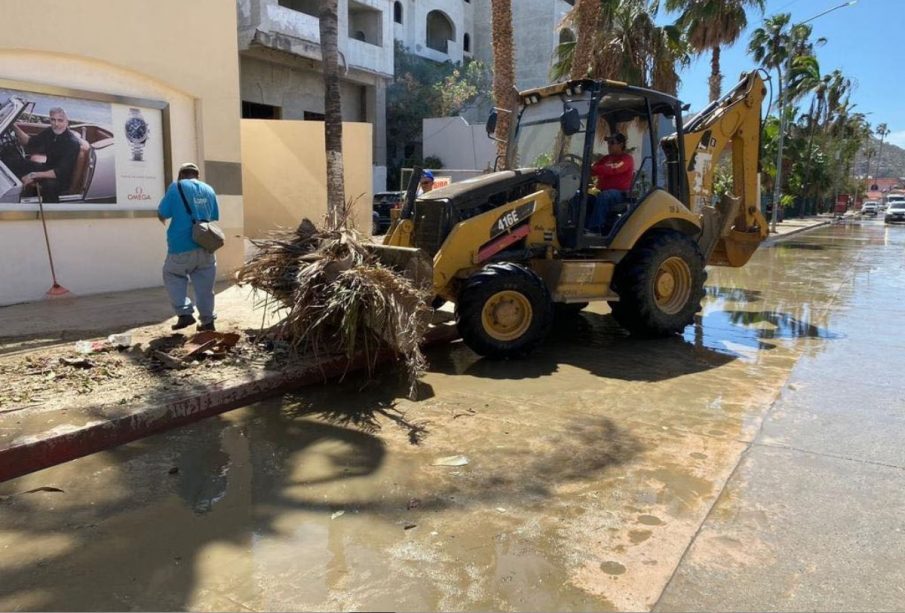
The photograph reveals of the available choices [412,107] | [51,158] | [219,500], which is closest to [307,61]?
[412,107]

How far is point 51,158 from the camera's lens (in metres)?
8.82

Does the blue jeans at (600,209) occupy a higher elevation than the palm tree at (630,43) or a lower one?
lower

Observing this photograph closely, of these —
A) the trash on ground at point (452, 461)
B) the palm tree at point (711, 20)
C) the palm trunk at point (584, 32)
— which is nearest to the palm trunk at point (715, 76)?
the palm tree at point (711, 20)

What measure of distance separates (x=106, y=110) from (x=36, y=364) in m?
4.86

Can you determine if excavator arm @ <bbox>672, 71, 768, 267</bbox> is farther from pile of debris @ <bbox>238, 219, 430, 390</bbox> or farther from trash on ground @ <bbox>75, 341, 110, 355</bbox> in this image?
trash on ground @ <bbox>75, 341, 110, 355</bbox>

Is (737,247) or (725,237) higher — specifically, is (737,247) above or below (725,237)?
below

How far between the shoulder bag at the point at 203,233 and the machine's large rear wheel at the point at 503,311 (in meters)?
2.57

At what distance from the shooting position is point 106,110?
9312 mm

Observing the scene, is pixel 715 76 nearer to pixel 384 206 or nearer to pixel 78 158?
pixel 384 206

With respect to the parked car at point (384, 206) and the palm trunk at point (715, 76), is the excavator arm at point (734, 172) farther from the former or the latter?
the palm trunk at point (715, 76)

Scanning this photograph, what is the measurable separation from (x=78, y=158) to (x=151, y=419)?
572cm

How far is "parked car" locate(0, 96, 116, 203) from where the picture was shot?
8.32 meters

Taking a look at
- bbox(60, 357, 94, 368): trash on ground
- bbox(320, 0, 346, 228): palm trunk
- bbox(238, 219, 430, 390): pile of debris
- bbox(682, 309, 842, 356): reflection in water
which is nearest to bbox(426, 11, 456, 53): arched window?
bbox(320, 0, 346, 228): palm trunk

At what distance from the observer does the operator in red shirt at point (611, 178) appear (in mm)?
7906
